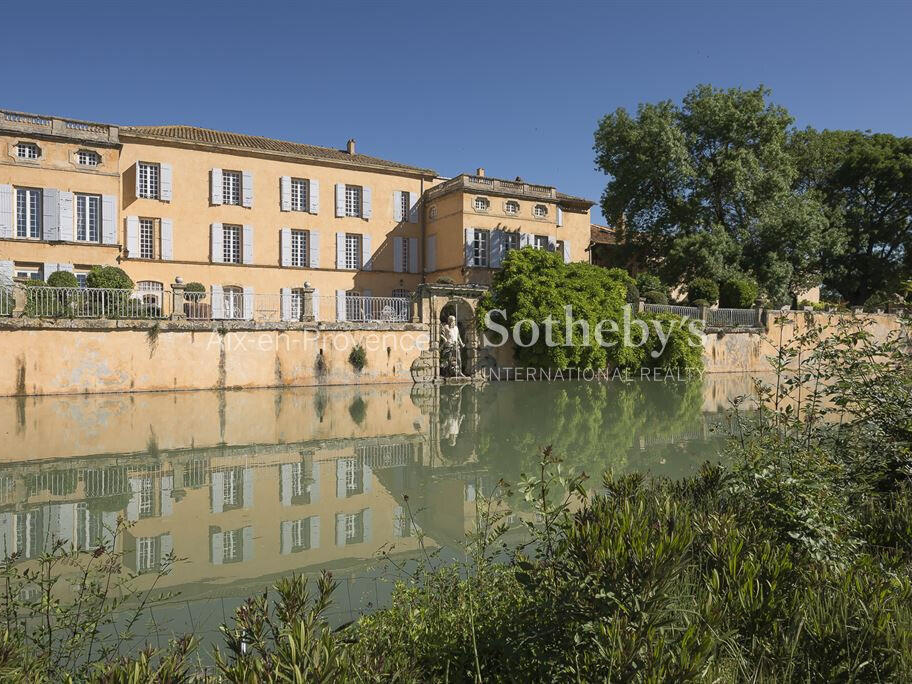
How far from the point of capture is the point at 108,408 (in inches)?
607

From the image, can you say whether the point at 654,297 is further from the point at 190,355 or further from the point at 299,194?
the point at 190,355

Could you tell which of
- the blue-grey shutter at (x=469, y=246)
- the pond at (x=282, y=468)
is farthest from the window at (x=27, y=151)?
the blue-grey shutter at (x=469, y=246)

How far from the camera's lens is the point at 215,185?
26.0m

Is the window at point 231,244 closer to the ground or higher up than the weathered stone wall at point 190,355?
higher up

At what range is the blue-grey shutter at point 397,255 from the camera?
3038cm

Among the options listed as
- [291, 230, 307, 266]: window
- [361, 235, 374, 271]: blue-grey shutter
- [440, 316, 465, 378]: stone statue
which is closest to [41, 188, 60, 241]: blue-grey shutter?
[291, 230, 307, 266]: window

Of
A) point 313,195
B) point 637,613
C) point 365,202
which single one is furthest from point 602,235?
point 637,613

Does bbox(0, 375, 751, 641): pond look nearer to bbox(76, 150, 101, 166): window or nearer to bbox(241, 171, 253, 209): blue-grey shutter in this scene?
bbox(76, 150, 101, 166): window

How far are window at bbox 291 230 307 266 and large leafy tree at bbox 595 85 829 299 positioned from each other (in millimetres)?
15428

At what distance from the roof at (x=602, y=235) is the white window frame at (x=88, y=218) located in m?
25.2

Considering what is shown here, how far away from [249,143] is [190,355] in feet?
41.3

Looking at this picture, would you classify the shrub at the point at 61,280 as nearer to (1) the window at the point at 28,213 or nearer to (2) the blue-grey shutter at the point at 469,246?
(1) the window at the point at 28,213

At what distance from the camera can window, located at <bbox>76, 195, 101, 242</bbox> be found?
2336 cm

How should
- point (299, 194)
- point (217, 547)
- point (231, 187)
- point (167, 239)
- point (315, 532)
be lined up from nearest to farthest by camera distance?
point (217, 547) < point (315, 532) < point (167, 239) < point (231, 187) < point (299, 194)
